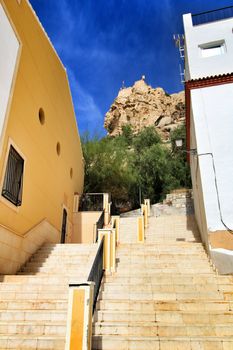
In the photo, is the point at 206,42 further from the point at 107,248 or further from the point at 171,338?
the point at 171,338

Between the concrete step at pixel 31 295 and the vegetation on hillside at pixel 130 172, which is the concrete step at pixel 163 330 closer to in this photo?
the concrete step at pixel 31 295

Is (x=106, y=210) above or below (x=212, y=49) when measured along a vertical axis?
below

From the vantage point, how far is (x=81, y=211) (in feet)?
43.5

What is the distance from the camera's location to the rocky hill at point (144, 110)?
140 ft

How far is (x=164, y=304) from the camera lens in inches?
186

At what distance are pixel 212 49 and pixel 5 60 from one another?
655 cm

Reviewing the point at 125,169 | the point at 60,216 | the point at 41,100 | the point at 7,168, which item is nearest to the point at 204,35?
the point at 41,100

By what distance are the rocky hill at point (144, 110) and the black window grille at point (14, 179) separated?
34.0 metres

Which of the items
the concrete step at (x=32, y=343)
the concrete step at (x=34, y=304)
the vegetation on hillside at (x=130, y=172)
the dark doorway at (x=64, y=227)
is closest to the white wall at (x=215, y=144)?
the concrete step at (x=34, y=304)

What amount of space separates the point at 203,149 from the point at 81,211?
291 inches

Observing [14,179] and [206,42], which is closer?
[14,179]

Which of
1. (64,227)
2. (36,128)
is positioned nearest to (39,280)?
(36,128)

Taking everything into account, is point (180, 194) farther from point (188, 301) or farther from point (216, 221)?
point (188, 301)

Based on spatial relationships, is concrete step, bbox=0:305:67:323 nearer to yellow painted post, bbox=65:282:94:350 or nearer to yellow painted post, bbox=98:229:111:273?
yellow painted post, bbox=65:282:94:350
